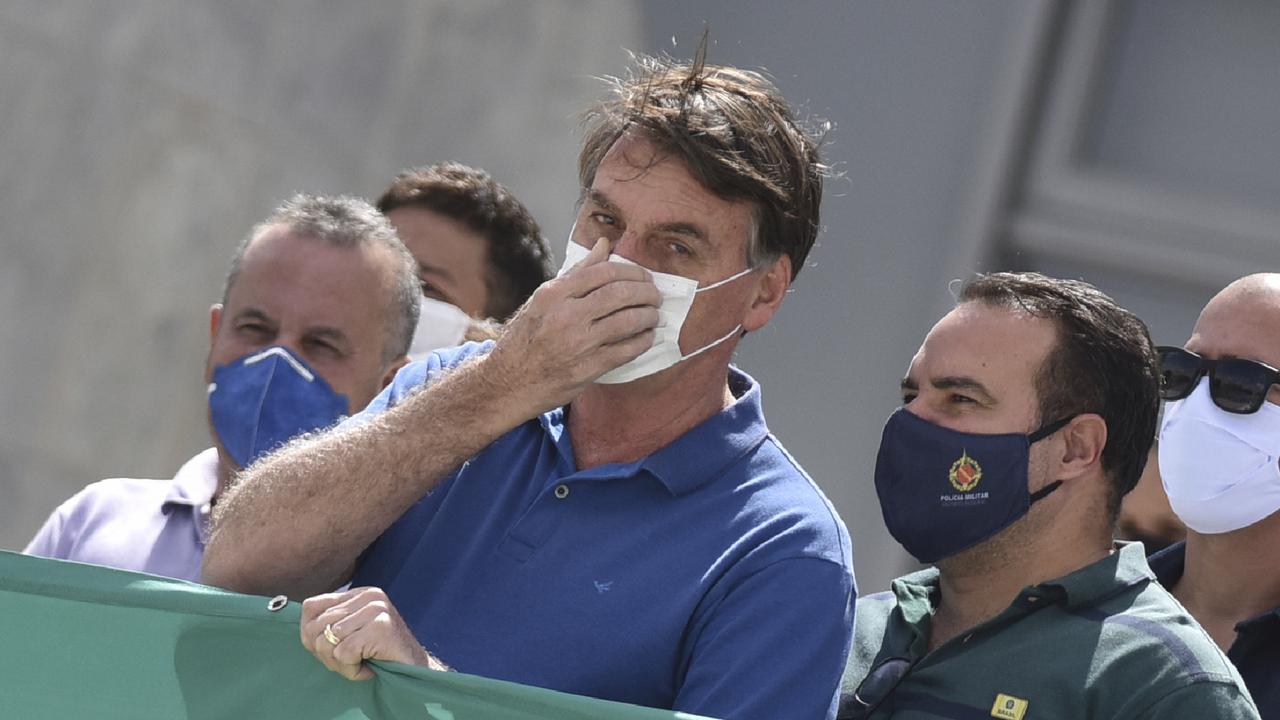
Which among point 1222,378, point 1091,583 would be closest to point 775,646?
point 1091,583

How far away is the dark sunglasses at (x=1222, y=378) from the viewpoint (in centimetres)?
352

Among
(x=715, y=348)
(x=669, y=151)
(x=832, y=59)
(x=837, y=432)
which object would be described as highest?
(x=832, y=59)

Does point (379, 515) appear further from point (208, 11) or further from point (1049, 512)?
point (208, 11)

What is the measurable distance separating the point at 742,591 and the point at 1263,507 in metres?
1.54

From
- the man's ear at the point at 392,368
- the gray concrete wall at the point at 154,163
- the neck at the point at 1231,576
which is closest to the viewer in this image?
the neck at the point at 1231,576

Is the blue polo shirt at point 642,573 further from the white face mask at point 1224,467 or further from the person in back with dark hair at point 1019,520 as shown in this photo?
the white face mask at point 1224,467

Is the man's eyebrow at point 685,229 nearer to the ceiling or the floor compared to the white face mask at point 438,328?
nearer to the ceiling

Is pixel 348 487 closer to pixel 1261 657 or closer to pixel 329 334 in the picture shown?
pixel 329 334

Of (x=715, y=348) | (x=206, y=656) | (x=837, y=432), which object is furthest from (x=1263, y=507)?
(x=837, y=432)

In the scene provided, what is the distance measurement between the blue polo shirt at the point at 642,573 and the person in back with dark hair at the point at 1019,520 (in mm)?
534

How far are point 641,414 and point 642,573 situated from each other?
36 centimetres

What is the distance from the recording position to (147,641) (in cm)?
255

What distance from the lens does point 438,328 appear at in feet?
14.7

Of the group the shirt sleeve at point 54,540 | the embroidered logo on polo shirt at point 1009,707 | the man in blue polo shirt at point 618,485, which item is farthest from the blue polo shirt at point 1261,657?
the shirt sleeve at point 54,540
